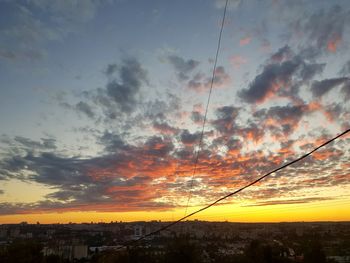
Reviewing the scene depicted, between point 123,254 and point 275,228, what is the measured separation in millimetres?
91629

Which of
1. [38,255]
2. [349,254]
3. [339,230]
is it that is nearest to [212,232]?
[339,230]

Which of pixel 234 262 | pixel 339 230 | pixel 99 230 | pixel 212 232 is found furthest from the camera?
pixel 99 230

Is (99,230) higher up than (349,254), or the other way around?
(99,230)

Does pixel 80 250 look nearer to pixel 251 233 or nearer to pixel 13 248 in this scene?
pixel 13 248

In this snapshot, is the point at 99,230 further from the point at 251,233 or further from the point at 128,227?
the point at 251,233

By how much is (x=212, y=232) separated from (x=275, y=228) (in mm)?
28093

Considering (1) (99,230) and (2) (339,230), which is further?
(1) (99,230)

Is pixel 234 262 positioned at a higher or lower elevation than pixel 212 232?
lower

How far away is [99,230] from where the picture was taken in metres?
175

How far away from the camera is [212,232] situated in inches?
6156

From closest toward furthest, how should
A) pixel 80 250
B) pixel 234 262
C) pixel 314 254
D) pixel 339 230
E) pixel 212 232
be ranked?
pixel 314 254, pixel 234 262, pixel 80 250, pixel 339 230, pixel 212 232

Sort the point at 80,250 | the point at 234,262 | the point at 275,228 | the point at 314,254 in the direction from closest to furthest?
the point at 314,254
the point at 234,262
the point at 80,250
the point at 275,228

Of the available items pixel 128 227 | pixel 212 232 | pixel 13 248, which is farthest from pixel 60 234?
pixel 13 248

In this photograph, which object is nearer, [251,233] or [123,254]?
[123,254]
